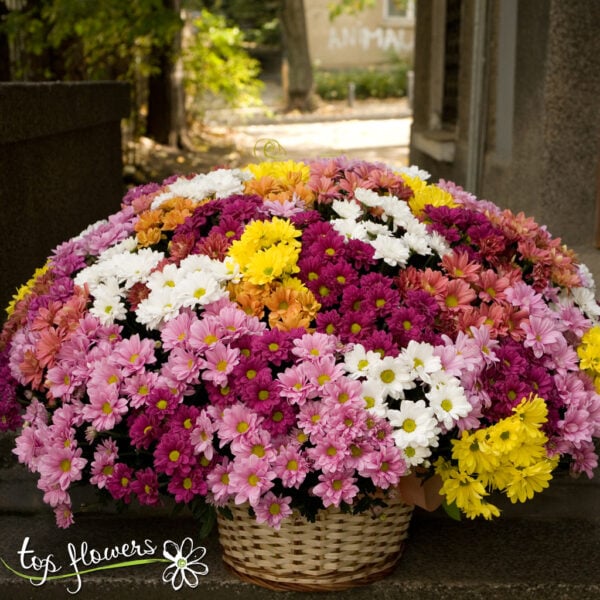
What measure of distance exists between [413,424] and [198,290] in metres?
0.63

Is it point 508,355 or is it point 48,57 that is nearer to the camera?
point 508,355

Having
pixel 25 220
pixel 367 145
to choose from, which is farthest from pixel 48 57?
pixel 367 145

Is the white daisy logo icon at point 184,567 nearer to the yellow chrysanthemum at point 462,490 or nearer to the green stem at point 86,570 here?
the green stem at point 86,570

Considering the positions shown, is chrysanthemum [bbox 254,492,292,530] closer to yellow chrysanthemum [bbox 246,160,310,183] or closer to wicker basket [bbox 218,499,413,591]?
wicker basket [bbox 218,499,413,591]

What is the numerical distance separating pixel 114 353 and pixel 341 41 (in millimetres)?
27359

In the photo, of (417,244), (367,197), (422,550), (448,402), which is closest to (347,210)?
(367,197)


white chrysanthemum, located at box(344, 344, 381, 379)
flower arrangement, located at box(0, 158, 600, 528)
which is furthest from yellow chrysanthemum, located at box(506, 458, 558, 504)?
white chrysanthemum, located at box(344, 344, 381, 379)

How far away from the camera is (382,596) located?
2547 mm

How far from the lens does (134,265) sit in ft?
8.62

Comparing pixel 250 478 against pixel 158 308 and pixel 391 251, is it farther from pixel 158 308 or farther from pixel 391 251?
pixel 391 251

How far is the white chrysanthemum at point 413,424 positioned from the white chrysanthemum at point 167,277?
2.20ft

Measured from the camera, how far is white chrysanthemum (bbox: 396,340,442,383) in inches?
89.7

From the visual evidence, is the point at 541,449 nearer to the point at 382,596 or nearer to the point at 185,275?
the point at 382,596

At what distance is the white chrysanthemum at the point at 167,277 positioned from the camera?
2.52 m
